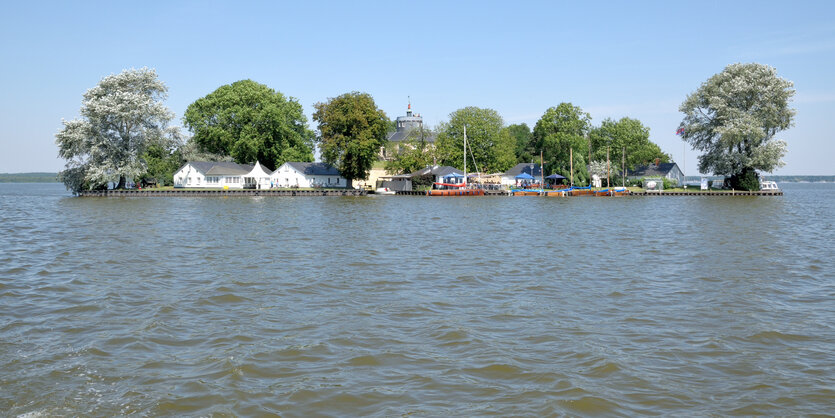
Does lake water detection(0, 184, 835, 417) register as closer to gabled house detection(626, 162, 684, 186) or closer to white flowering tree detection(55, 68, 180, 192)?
white flowering tree detection(55, 68, 180, 192)

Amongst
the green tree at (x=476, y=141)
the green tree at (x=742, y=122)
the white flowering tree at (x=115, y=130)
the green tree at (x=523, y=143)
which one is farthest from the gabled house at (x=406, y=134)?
the green tree at (x=742, y=122)

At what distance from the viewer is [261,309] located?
11.1 m

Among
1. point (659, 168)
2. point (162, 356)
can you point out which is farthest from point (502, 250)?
point (659, 168)

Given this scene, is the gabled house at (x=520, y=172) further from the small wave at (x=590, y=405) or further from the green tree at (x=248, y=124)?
the small wave at (x=590, y=405)

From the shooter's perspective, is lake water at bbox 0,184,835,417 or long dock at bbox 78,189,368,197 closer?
lake water at bbox 0,184,835,417

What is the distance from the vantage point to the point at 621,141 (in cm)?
9025

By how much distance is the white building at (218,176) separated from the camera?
86.4 m

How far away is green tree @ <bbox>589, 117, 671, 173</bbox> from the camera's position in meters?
90.6

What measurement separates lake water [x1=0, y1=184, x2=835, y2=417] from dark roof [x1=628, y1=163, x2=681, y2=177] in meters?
81.4

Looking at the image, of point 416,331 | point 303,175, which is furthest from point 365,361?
point 303,175

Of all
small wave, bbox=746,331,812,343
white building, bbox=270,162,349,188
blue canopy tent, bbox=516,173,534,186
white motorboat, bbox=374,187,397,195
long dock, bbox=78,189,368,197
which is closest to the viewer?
small wave, bbox=746,331,812,343

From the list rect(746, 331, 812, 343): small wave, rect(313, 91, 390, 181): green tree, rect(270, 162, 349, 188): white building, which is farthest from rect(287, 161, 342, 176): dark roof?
rect(746, 331, 812, 343): small wave

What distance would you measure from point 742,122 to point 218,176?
230 feet

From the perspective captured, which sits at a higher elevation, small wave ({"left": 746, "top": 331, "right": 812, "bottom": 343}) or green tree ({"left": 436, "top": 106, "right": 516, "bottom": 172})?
green tree ({"left": 436, "top": 106, "right": 516, "bottom": 172})
